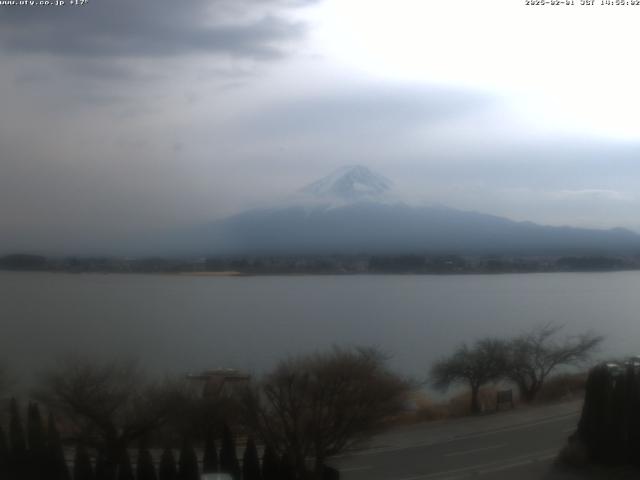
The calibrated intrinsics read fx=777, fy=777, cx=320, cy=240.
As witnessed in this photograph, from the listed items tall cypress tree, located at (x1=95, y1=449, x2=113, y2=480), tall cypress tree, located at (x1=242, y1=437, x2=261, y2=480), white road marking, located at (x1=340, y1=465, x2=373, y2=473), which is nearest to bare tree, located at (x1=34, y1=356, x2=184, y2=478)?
tall cypress tree, located at (x1=95, y1=449, x2=113, y2=480)

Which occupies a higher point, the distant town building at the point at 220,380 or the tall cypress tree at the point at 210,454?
the distant town building at the point at 220,380

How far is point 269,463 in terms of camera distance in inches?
189

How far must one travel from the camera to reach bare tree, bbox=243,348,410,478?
4.75 meters

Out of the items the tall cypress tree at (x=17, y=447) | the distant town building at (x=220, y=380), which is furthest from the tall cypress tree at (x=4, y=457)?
the distant town building at (x=220, y=380)

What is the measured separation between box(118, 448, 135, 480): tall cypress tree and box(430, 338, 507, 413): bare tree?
1959 mm

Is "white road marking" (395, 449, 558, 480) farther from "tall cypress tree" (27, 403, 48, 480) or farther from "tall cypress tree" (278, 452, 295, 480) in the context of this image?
"tall cypress tree" (27, 403, 48, 480)

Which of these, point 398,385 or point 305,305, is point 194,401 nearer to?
point 305,305

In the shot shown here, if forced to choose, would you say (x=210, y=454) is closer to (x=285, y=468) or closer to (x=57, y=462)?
(x=285, y=468)

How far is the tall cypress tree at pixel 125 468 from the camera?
15.4ft

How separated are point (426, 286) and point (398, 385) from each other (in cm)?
70

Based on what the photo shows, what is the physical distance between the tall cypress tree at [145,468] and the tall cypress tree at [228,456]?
420 millimetres

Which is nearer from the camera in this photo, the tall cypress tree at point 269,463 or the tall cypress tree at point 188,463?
the tall cypress tree at point 188,463

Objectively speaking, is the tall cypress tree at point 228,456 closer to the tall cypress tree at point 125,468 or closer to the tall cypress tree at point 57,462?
the tall cypress tree at point 125,468

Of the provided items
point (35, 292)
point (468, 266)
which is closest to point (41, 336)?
point (35, 292)
